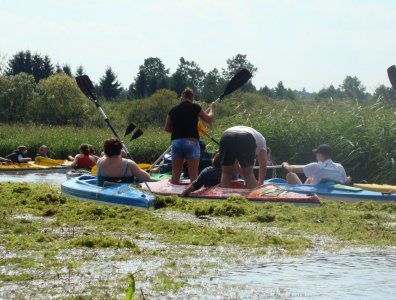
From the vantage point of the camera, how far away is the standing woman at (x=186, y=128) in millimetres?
12836

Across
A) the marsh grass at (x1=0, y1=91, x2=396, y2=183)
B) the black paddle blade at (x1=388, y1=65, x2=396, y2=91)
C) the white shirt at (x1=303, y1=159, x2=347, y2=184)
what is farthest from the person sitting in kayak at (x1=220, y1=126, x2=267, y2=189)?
the marsh grass at (x1=0, y1=91, x2=396, y2=183)

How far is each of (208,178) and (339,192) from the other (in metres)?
1.75

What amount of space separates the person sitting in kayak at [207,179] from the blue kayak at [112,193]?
3.28 ft

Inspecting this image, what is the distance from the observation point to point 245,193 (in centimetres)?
1195

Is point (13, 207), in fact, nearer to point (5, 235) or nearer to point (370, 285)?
point (5, 235)

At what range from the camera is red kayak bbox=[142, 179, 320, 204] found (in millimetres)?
11422

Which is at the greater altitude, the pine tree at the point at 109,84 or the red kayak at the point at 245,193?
the pine tree at the point at 109,84

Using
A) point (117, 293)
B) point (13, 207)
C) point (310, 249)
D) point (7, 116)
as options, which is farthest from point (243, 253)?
point (7, 116)

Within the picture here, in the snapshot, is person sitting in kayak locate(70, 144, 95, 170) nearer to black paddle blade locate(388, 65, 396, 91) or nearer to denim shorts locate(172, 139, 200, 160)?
black paddle blade locate(388, 65, 396, 91)

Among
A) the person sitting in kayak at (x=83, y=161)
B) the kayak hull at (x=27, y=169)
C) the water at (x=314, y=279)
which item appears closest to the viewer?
the water at (x=314, y=279)

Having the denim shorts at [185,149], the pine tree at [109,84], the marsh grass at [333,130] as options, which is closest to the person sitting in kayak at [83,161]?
the marsh grass at [333,130]

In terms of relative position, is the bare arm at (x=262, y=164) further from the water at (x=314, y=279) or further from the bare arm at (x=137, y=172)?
the water at (x=314, y=279)

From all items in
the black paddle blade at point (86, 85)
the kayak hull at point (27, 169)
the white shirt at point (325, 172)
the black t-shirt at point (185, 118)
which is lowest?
the kayak hull at point (27, 169)

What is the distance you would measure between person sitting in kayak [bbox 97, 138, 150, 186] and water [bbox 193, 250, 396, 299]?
4.58 metres
